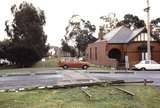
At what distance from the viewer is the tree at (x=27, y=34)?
66.0 m

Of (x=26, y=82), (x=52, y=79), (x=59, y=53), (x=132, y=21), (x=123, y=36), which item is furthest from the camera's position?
(x=59, y=53)

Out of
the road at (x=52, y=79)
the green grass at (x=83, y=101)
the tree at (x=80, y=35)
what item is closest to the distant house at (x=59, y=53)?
the tree at (x=80, y=35)

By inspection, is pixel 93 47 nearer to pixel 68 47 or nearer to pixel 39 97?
pixel 68 47

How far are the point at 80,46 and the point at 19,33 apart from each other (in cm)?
4574

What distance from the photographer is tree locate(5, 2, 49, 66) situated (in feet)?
217

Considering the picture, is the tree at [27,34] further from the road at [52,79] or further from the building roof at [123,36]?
the road at [52,79]

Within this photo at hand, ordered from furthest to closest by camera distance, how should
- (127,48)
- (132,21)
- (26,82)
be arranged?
(132,21) → (127,48) → (26,82)

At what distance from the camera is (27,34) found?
69.7 meters

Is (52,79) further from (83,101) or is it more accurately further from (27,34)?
(27,34)

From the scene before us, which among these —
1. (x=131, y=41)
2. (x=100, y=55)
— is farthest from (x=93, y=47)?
(x=131, y=41)

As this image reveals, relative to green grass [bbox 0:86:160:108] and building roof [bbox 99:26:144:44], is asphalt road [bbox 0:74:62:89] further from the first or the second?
building roof [bbox 99:26:144:44]

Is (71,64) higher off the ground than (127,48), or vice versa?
(127,48)

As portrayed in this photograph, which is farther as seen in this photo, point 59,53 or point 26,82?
point 59,53

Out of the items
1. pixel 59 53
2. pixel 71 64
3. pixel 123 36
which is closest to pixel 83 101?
pixel 71 64
